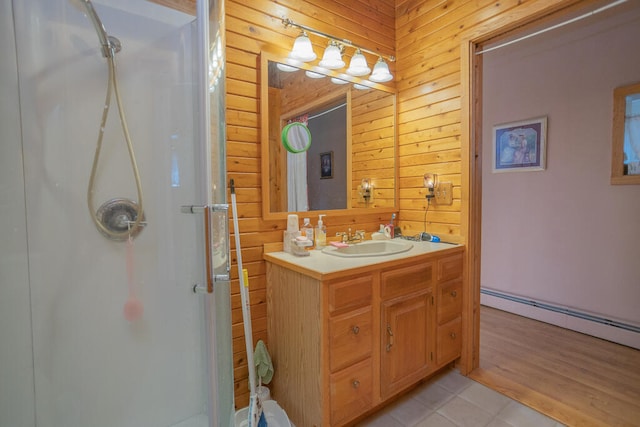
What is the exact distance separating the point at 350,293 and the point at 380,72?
63.1 inches

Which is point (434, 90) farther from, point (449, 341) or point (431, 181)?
point (449, 341)

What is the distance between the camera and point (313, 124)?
1.96 m

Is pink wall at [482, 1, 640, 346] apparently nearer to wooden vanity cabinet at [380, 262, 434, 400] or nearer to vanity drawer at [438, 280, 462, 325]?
vanity drawer at [438, 280, 462, 325]

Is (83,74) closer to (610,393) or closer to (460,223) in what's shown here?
(460,223)

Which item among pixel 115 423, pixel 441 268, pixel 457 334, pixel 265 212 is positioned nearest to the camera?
pixel 115 423

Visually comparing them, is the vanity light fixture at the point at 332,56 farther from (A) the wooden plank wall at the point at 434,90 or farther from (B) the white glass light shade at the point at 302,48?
(A) the wooden plank wall at the point at 434,90

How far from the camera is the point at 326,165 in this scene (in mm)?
2029

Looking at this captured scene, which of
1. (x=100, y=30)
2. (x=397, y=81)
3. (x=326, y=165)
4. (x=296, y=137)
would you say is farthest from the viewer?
(x=397, y=81)

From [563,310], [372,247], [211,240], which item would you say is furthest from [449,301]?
[211,240]

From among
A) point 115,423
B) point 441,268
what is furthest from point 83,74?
point 441,268

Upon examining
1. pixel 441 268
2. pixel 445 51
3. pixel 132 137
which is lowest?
pixel 441 268

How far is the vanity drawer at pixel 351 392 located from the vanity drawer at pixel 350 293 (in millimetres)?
306

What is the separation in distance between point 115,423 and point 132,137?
48.0 inches

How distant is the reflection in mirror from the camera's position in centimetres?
220
